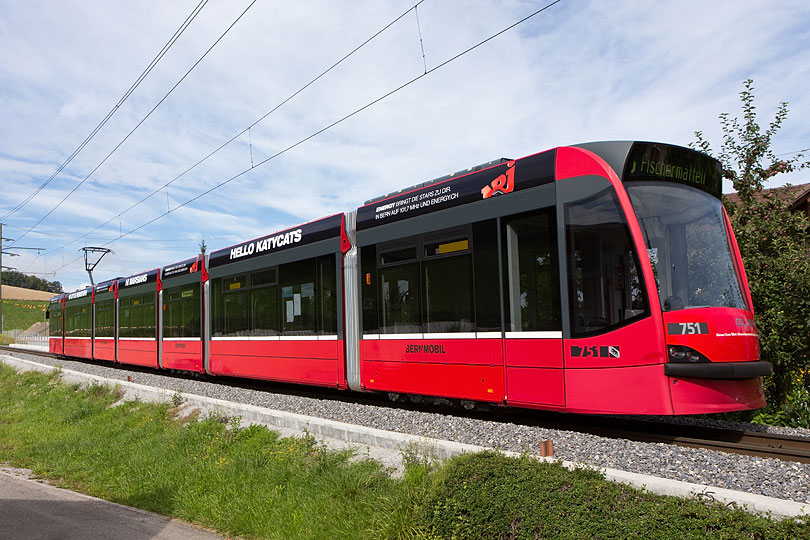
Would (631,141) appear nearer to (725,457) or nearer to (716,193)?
(716,193)

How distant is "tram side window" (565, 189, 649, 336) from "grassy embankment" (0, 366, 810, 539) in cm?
237

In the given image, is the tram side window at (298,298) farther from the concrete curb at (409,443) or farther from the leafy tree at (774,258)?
the leafy tree at (774,258)

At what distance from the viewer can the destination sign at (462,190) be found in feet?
25.8

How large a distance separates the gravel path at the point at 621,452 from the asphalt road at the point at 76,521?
305 centimetres

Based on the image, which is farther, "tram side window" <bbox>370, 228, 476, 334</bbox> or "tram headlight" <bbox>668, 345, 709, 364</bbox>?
"tram side window" <bbox>370, 228, 476, 334</bbox>

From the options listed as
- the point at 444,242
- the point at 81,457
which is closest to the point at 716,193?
the point at 444,242

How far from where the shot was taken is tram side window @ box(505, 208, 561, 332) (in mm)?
7492

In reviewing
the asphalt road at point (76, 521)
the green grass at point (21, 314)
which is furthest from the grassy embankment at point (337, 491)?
the green grass at point (21, 314)

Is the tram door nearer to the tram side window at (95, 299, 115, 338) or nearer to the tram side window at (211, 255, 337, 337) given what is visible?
the tram side window at (211, 255, 337, 337)

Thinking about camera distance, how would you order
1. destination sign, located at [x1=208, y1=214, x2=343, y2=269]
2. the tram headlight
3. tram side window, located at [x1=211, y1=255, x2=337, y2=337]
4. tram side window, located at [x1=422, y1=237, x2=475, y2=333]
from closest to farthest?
the tram headlight → tram side window, located at [x1=422, y1=237, x2=475, y2=333] → tram side window, located at [x1=211, y1=255, x2=337, y2=337] → destination sign, located at [x1=208, y1=214, x2=343, y2=269]

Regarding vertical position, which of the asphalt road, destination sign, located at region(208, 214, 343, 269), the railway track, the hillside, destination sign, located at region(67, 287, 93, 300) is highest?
the hillside

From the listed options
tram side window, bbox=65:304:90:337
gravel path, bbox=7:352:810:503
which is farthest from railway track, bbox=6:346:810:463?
tram side window, bbox=65:304:90:337

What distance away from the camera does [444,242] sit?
9117 millimetres

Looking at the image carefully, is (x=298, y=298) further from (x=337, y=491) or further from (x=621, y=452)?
(x=621, y=452)
